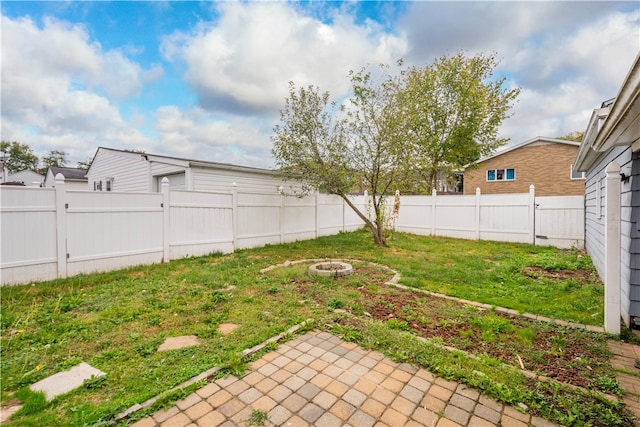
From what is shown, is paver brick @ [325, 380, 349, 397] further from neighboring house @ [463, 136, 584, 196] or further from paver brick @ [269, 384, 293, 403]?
neighboring house @ [463, 136, 584, 196]

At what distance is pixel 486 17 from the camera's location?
6.29 m

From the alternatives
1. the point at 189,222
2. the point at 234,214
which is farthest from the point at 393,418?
the point at 234,214

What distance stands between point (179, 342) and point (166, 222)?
15.0ft

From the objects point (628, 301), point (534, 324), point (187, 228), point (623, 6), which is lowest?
point (534, 324)

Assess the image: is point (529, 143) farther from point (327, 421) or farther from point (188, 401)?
point (188, 401)

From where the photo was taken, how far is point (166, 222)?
6703 millimetres

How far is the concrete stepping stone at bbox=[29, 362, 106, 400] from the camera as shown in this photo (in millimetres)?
2080

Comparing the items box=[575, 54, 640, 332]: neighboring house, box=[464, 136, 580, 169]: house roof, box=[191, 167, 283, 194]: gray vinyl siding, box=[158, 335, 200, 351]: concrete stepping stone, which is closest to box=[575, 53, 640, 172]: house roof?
box=[575, 54, 640, 332]: neighboring house

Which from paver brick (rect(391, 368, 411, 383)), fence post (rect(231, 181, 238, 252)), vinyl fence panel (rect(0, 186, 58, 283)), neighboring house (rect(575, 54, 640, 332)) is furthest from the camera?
fence post (rect(231, 181, 238, 252))

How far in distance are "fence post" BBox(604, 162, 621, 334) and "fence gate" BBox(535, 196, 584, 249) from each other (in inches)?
269

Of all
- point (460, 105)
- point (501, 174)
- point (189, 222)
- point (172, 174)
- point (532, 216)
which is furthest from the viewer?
point (501, 174)

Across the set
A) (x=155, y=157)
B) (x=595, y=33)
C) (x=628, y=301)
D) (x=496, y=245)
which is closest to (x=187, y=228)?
(x=155, y=157)

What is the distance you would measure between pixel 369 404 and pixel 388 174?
7.39 m

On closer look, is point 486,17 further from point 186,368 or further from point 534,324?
point 186,368
